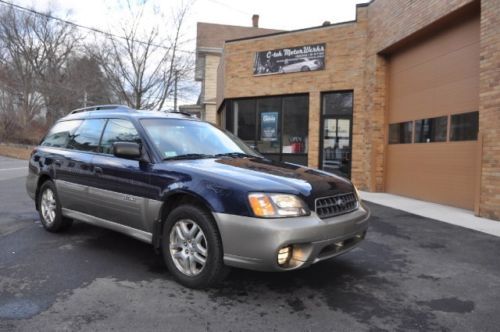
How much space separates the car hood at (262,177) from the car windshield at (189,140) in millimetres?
254

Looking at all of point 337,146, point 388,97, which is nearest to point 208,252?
point 388,97

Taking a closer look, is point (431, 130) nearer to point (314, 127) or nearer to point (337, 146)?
point (337, 146)

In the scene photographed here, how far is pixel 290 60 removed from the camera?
1420 cm

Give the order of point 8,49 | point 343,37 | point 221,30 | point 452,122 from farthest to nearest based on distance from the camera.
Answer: point 8,49 → point 221,30 → point 343,37 → point 452,122

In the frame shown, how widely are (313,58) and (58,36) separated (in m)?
31.1

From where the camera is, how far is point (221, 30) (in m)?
28.6

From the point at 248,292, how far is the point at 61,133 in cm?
380

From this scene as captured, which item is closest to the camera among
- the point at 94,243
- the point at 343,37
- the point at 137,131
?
the point at 137,131

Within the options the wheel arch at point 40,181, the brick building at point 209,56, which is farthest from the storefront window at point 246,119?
the wheel arch at point 40,181

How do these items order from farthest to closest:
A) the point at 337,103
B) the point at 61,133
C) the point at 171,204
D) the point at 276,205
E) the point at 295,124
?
1. the point at 295,124
2. the point at 337,103
3. the point at 61,133
4. the point at 171,204
5. the point at 276,205

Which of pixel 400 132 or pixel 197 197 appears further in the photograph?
pixel 400 132

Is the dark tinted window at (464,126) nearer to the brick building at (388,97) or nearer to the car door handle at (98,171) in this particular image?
the brick building at (388,97)

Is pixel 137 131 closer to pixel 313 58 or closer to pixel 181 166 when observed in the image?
pixel 181 166

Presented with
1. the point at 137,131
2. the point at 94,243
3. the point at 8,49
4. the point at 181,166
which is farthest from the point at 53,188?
the point at 8,49
